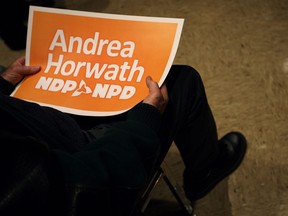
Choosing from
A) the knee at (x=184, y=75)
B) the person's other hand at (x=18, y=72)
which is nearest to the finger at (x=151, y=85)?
the knee at (x=184, y=75)

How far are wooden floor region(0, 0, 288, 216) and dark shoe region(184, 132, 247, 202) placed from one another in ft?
0.10

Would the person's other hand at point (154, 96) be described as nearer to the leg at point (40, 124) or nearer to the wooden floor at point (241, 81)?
the leg at point (40, 124)

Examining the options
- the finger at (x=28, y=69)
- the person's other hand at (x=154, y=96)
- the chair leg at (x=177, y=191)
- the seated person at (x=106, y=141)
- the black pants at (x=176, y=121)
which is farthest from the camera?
the chair leg at (x=177, y=191)

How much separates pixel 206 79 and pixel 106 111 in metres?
0.69

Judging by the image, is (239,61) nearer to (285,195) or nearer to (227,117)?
(227,117)

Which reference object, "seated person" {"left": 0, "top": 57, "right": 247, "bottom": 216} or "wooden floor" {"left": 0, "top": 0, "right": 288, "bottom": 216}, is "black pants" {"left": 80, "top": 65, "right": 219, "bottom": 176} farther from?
"wooden floor" {"left": 0, "top": 0, "right": 288, "bottom": 216}

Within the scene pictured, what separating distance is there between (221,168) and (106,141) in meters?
0.59

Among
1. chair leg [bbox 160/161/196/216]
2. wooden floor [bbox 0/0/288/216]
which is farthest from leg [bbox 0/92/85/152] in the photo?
wooden floor [bbox 0/0/288/216]

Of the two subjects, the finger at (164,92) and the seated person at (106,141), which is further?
the finger at (164,92)

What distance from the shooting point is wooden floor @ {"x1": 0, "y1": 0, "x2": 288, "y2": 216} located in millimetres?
1049

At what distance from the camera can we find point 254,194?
1036 millimetres

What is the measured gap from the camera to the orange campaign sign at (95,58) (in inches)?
27.4

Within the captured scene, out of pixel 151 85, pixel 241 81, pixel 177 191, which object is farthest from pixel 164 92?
pixel 241 81

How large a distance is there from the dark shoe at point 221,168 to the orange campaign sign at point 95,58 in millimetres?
418
